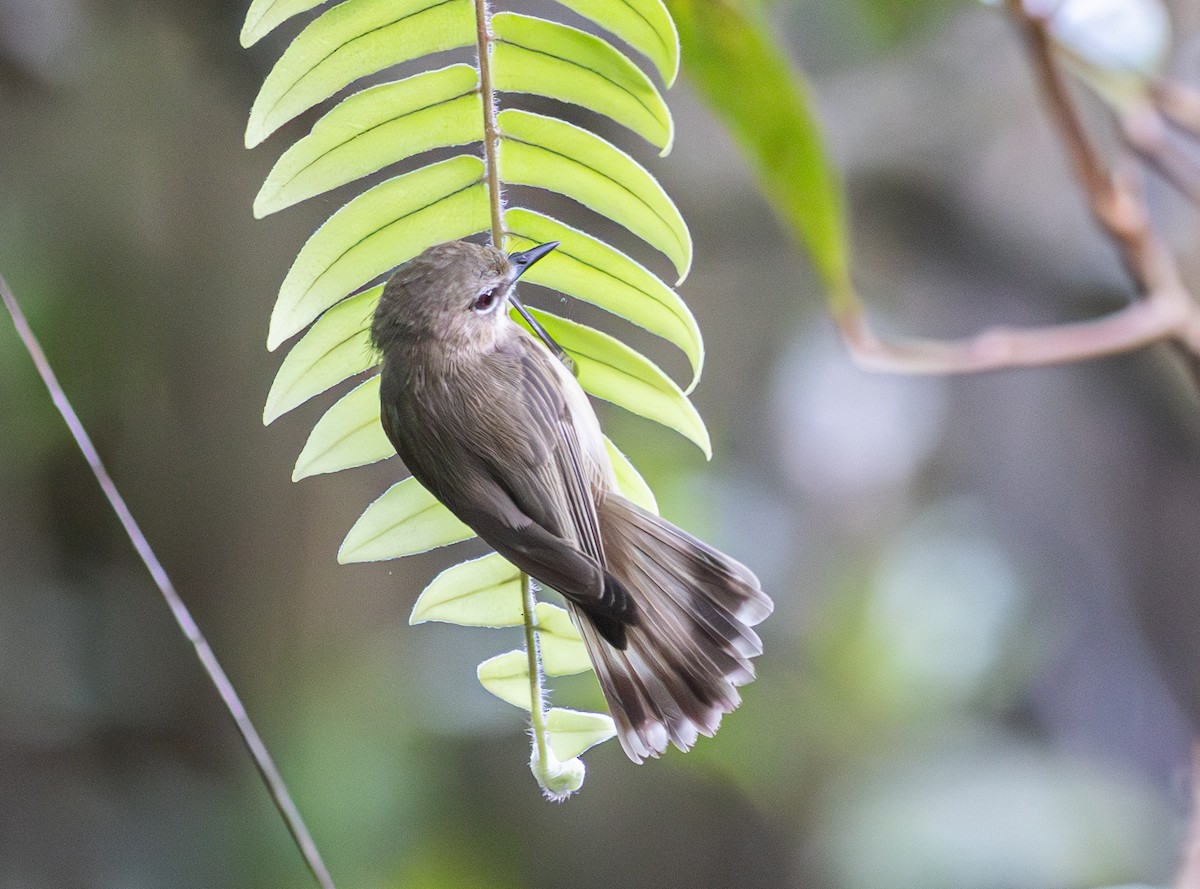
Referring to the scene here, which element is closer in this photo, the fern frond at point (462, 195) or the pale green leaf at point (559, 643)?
the fern frond at point (462, 195)

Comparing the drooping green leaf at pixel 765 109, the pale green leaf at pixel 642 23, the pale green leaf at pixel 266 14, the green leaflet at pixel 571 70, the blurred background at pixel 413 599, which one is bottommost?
the blurred background at pixel 413 599

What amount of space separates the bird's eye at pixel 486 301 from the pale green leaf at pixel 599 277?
0.11ft

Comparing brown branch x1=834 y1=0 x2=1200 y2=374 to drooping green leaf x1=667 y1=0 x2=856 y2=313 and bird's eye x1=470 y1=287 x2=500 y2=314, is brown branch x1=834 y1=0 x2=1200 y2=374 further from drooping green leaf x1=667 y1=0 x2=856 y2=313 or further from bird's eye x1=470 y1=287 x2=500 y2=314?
bird's eye x1=470 y1=287 x2=500 y2=314

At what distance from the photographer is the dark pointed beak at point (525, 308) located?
903 mm

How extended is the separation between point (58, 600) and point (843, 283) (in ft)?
6.38

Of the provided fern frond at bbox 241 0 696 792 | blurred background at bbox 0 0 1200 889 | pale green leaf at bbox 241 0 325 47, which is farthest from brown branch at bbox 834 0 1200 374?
blurred background at bbox 0 0 1200 889

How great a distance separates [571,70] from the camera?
2.87 ft

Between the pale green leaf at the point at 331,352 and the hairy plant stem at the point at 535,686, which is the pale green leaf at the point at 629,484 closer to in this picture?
the hairy plant stem at the point at 535,686

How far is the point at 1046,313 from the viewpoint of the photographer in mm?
3266

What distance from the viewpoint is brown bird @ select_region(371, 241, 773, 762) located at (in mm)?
892

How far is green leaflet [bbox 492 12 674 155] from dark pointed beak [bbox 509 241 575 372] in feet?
0.40

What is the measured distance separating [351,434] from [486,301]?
170 mm

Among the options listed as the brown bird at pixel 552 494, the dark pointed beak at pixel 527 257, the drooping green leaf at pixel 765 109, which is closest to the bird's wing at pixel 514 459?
the brown bird at pixel 552 494

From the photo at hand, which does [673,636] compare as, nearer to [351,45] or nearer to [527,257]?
[527,257]
